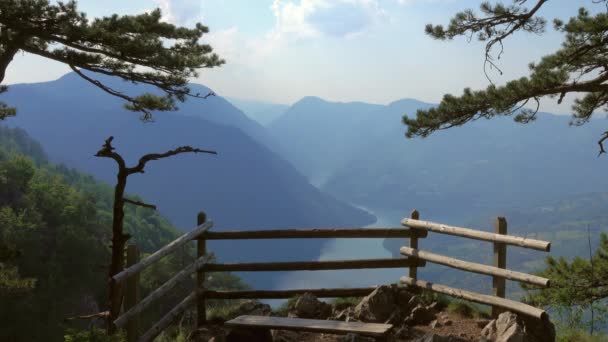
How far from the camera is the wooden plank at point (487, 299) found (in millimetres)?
6405

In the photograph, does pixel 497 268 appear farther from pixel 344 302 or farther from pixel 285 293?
pixel 285 293

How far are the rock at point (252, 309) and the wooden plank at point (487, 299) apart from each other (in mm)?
2133

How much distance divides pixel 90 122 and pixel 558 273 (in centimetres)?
19978

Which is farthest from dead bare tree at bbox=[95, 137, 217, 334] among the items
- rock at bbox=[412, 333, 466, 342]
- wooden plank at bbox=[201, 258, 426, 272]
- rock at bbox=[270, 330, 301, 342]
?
rock at bbox=[412, 333, 466, 342]

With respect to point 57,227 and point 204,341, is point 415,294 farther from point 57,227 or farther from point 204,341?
point 57,227

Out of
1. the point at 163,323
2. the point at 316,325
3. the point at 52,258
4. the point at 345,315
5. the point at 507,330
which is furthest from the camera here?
the point at 52,258

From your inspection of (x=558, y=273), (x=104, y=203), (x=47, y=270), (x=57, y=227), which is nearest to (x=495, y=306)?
(x=558, y=273)

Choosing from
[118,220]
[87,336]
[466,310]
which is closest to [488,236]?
[466,310]

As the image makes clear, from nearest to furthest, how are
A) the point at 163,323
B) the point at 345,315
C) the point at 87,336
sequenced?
the point at 87,336 → the point at 163,323 → the point at 345,315

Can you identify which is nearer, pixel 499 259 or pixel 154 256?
pixel 154 256

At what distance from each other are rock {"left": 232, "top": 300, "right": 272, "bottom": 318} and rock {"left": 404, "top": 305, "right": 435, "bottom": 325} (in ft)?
6.56

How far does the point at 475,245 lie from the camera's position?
174875 mm

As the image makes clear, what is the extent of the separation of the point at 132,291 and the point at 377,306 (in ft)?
10.6

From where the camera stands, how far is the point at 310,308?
8078 millimetres
